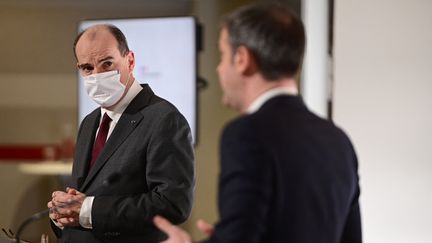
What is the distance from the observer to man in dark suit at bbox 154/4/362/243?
997mm

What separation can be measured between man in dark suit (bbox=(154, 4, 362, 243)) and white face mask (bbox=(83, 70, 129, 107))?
684 millimetres

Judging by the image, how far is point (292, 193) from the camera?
103 centimetres

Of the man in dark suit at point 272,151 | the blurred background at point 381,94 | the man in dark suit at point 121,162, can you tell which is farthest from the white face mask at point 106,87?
the blurred background at point 381,94

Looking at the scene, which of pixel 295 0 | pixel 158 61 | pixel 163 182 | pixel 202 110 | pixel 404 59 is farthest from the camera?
pixel 202 110

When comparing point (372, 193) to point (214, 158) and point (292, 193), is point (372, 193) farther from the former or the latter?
point (292, 193)

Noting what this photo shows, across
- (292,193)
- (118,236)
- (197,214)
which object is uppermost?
(292,193)

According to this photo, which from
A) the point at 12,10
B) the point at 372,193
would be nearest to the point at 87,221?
the point at 372,193

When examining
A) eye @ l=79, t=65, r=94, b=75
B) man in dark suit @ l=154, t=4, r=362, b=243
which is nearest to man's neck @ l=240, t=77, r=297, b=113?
man in dark suit @ l=154, t=4, r=362, b=243

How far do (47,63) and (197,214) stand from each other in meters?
1.39

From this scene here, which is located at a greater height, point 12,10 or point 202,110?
point 12,10

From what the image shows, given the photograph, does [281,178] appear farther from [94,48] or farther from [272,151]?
[94,48]

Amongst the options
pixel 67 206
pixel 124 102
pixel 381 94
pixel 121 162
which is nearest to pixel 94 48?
pixel 124 102

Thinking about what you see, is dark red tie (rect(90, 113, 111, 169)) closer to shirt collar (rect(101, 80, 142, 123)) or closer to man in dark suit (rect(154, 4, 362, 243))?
shirt collar (rect(101, 80, 142, 123))

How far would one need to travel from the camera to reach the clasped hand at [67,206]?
163 centimetres
